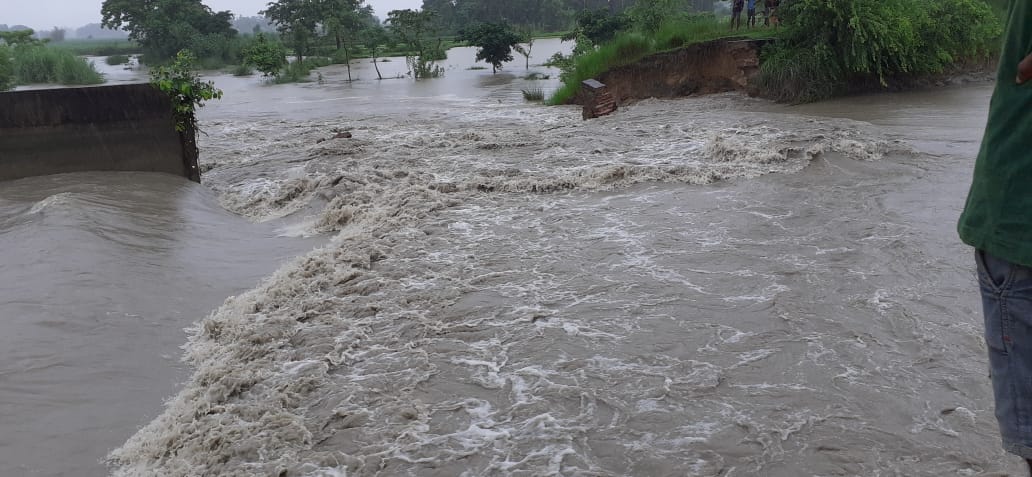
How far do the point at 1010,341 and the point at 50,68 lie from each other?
4150 centimetres

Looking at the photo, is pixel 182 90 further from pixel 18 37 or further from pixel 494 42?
pixel 18 37

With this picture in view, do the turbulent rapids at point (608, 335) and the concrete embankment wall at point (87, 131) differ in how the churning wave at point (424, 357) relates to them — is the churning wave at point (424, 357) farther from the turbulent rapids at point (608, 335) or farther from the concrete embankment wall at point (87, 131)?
the concrete embankment wall at point (87, 131)

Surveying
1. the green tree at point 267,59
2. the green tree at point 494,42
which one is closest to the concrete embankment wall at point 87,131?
the green tree at point 267,59

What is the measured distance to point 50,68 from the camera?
3456cm

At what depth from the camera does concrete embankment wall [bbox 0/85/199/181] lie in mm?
9977

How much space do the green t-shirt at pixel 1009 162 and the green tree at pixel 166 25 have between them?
2165 inches

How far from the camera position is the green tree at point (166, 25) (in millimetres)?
50594

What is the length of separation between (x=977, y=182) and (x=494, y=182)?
842 cm

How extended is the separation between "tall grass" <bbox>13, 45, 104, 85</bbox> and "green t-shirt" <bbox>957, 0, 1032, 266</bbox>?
3968 centimetres

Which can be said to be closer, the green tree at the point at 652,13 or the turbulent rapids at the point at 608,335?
the turbulent rapids at the point at 608,335

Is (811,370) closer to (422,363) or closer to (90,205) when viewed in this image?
(422,363)

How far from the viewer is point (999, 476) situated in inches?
124

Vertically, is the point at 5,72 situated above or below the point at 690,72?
above

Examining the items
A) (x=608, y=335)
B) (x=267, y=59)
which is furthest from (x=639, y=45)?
(x=267, y=59)
